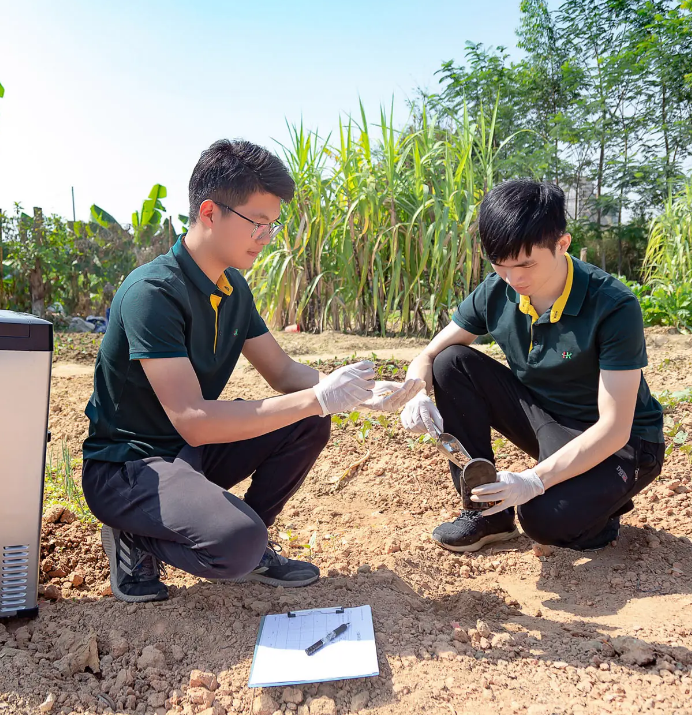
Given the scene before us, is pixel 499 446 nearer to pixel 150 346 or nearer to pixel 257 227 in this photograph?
pixel 257 227

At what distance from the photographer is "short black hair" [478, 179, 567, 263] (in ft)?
5.76

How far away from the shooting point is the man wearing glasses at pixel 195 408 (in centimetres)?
158

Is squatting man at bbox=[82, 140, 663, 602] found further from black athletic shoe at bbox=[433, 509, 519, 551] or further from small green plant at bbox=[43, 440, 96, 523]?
small green plant at bbox=[43, 440, 96, 523]

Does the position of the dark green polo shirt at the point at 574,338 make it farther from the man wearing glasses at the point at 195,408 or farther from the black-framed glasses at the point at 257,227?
the black-framed glasses at the point at 257,227

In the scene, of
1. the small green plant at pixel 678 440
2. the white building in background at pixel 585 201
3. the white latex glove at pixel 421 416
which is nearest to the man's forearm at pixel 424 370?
the white latex glove at pixel 421 416

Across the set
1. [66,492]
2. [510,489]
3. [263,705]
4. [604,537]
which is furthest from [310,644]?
[66,492]

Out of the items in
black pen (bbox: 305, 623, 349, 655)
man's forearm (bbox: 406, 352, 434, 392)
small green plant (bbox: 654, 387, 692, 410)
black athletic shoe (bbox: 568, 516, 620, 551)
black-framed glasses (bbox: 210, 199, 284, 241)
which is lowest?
black pen (bbox: 305, 623, 349, 655)

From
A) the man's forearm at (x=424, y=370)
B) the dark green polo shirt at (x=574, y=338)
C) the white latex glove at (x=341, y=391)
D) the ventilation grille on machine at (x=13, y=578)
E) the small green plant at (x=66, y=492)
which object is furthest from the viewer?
the small green plant at (x=66, y=492)

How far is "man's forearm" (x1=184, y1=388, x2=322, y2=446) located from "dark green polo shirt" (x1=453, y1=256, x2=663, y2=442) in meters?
0.76

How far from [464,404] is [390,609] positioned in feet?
2.54

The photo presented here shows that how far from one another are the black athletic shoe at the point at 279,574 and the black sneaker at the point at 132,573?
0.24 meters

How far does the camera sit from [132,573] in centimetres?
174

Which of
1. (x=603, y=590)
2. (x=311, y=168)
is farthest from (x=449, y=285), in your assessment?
(x=603, y=590)

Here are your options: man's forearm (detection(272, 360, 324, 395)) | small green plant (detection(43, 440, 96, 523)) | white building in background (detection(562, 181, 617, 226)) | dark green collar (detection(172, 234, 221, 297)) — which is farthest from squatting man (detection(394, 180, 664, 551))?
white building in background (detection(562, 181, 617, 226))
